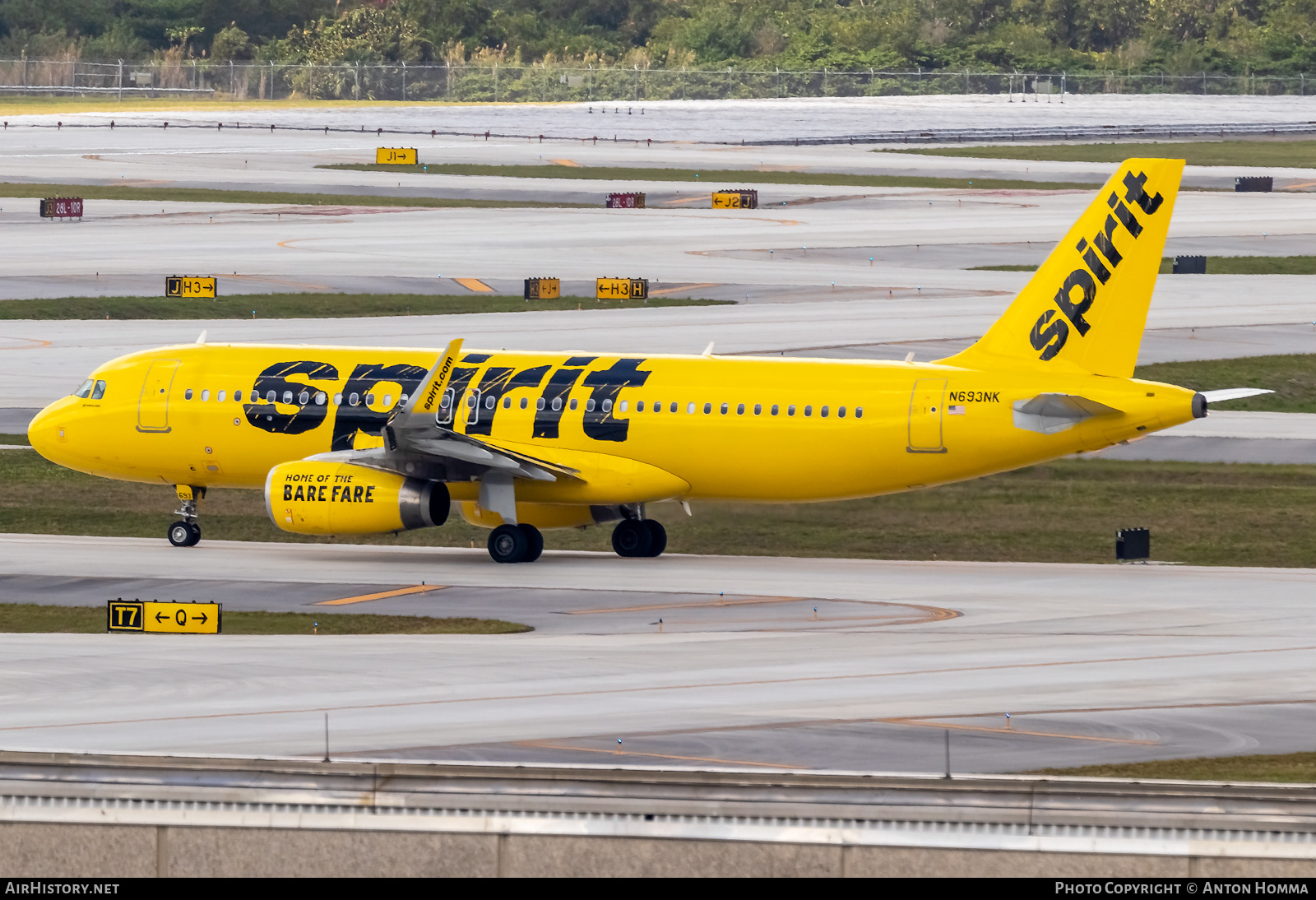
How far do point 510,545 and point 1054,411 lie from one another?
1159 cm

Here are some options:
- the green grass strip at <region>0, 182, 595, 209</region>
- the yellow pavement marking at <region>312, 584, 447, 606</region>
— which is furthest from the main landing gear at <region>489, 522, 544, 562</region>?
the green grass strip at <region>0, 182, 595, 209</region>

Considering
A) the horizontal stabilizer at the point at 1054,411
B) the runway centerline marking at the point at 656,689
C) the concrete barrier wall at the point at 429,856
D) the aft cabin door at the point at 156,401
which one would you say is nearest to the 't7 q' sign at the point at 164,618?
the runway centerline marking at the point at 656,689

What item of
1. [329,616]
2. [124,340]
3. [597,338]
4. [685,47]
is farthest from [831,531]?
[685,47]

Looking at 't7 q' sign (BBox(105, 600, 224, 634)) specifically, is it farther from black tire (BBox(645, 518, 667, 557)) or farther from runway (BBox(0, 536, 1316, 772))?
black tire (BBox(645, 518, 667, 557))

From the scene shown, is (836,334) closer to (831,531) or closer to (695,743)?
(831,531)

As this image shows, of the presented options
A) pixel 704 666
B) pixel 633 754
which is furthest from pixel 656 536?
pixel 633 754

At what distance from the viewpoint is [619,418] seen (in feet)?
148

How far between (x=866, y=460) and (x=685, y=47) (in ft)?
492

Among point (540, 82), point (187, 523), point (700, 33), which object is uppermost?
point (700, 33)

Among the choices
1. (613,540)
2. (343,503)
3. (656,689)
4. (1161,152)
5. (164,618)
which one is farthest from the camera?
(1161,152)

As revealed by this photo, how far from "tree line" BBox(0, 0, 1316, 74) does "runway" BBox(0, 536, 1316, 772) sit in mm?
140450

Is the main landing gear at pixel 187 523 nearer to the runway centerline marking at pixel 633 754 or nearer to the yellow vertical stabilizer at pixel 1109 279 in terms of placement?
the yellow vertical stabilizer at pixel 1109 279

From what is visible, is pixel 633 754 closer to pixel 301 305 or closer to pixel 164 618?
pixel 164 618

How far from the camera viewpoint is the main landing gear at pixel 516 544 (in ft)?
146
